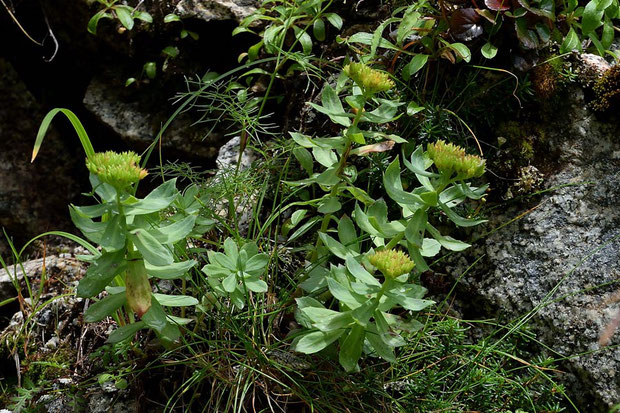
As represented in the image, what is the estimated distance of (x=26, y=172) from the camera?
3541 millimetres

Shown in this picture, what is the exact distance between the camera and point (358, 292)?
164 cm

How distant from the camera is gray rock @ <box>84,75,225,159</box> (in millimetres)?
3170

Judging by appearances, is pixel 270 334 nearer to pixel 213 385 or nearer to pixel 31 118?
pixel 213 385

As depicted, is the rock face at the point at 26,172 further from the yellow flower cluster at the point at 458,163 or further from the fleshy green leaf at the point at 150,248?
the yellow flower cluster at the point at 458,163

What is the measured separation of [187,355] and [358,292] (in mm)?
727

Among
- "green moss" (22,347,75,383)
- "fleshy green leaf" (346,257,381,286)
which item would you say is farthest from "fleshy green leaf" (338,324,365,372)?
"green moss" (22,347,75,383)

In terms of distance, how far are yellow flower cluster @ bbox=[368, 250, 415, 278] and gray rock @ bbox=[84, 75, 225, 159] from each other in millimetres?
1741

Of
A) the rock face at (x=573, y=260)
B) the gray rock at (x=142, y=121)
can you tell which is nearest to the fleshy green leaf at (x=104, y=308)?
the rock face at (x=573, y=260)

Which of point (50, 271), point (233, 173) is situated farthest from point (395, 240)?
point (50, 271)

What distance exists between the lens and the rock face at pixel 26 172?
349 cm

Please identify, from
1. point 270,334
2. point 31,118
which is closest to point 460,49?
point 270,334

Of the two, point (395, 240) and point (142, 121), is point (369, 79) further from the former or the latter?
point (142, 121)

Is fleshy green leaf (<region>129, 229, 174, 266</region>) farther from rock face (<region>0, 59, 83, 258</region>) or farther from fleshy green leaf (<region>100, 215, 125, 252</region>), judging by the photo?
rock face (<region>0, 59, 83, 258</region>)

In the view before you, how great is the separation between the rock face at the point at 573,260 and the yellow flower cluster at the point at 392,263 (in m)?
0.73
